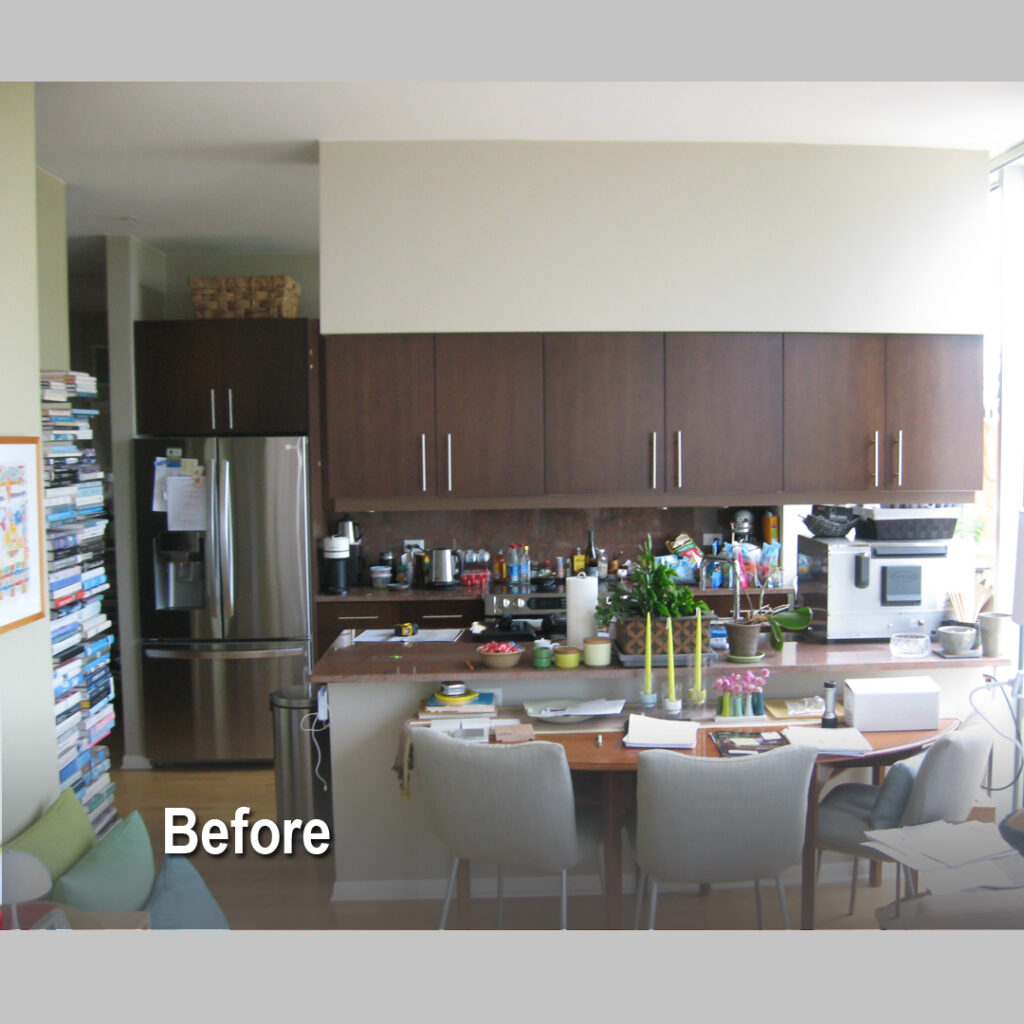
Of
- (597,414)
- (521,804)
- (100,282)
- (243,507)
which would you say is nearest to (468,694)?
(521,804)

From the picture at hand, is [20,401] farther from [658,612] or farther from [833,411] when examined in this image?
[833,411]

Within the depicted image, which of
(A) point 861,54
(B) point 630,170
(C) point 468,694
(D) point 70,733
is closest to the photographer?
(A) point 861,54

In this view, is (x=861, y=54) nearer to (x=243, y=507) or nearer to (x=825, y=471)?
(x=825, y=471)

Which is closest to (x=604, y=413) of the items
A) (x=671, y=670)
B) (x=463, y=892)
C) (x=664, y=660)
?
(x=664, y=660)

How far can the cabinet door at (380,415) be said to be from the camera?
3896 millimetres

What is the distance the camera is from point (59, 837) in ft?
8.50

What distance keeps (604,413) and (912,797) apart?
6.42 feet

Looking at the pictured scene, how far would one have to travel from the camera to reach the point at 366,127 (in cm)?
358

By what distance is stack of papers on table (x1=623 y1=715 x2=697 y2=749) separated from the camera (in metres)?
2.84

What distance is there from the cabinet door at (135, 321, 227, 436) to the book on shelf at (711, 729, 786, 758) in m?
3.32

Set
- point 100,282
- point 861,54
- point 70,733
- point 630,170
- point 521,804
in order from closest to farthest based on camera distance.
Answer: point 861,54 → point 521,804 → point 70,733 → point 630,170 → point 100,282

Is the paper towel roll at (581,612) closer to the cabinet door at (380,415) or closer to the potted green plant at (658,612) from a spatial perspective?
the potted green plant at (658,612)

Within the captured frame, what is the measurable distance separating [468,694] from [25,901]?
4.66ft

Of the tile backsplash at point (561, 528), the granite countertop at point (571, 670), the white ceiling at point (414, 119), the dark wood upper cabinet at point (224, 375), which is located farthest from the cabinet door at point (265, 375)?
the granite countertop at point (571, 670)
